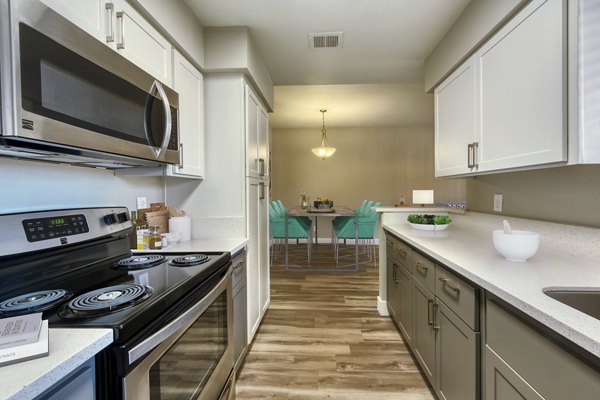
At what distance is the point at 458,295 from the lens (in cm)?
131

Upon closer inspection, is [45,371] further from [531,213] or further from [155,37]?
[531,213]

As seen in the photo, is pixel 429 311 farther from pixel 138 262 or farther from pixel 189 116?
pixel 189 116

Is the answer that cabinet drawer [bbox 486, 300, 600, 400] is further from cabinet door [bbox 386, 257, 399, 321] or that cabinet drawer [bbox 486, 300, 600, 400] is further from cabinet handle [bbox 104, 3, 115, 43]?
cabinet handle [bbox 104, 3, 115, 43]

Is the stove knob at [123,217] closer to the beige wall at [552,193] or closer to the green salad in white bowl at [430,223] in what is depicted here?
the green salad in white bowl at [430,223]

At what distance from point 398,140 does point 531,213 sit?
5027 millimetres

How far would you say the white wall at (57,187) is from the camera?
3.68 feet

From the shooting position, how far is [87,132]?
0.95 m

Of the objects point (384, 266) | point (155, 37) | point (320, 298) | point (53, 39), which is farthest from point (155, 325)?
point (320, 298)

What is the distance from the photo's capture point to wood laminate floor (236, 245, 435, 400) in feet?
5.91

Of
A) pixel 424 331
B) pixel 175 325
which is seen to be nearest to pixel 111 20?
pixel 175 325

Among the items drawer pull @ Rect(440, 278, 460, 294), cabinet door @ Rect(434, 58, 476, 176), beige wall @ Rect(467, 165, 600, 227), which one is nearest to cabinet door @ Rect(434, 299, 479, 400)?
drawer pull @ Rect(440, 278, 460, 294)

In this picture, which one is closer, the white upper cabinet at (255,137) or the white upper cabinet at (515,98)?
the white upper cabinet at (515,98)

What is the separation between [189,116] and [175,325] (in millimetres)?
1390

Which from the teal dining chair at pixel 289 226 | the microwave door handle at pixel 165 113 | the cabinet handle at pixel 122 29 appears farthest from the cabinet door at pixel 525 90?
the teal dining chair at pixel 289 226
